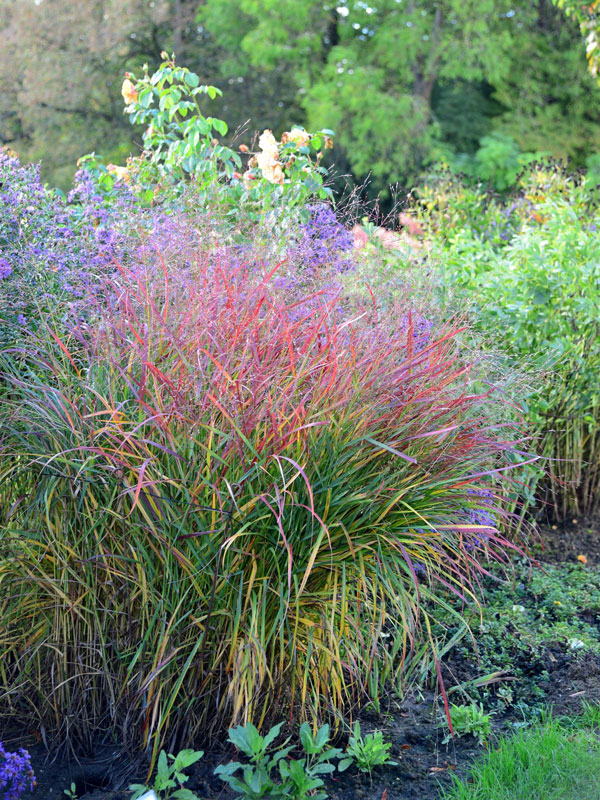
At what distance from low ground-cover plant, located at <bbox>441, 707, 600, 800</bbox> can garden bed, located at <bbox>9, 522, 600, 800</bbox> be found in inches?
3.8

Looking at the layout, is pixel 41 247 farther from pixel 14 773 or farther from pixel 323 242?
pixel 14 773

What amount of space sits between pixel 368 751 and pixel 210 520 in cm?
87

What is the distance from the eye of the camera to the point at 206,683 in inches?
94.4

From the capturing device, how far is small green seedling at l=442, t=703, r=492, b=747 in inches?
103

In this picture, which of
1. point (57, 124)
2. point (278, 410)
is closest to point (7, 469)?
point (278, 410)

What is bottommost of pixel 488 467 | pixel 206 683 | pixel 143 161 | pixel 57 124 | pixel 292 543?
pixel 206 683

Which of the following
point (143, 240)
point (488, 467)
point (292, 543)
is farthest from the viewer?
point (143, 240)

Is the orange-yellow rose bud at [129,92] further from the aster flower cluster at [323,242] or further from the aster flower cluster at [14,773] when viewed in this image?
the aster flower cluster at [14,773]

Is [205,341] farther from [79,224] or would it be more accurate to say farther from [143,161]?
[143,161]

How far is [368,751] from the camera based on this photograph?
241 centimetres

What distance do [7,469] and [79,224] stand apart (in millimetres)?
1947

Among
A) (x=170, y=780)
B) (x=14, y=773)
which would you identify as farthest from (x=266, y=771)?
(x=14, y=773)

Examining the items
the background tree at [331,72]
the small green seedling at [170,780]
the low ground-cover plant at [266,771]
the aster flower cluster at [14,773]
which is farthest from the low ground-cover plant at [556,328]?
the background tree at [331,72]

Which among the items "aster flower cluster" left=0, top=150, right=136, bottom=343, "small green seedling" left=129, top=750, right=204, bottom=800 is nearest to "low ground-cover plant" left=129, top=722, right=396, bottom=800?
"small green seedling" left=129, top=750, right=204, bottom=800
